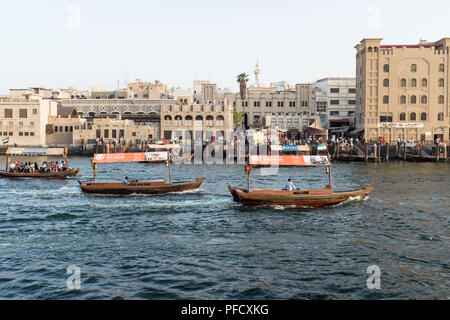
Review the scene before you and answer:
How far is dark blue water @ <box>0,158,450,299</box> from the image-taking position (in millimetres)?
17703

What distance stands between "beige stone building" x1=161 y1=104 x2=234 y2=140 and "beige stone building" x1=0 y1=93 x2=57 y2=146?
24520 millimetres

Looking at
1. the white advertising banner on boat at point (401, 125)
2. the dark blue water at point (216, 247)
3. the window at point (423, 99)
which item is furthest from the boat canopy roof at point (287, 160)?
the window at point (423, 99)

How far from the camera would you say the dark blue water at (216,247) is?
58.1ft

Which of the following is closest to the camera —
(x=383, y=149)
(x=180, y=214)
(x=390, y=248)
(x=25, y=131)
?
(x=390, y=248)

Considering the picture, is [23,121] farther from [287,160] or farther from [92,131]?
[287,160]

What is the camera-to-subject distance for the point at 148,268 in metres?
19.9

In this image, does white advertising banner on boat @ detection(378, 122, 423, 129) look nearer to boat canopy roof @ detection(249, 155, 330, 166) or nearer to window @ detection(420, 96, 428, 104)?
window @ detection(420, 96, 428, 104)

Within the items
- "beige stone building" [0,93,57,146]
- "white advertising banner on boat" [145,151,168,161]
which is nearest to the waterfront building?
"beige stone building" [0,93,57,146]

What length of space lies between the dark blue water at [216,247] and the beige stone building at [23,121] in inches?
2360

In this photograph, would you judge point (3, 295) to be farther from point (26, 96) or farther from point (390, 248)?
point (26, 96)

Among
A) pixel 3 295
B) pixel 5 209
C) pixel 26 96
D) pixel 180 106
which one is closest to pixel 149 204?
pixel 5 209

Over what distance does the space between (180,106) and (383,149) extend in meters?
42.9

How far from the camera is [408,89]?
8844cm

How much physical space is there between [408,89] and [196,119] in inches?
1657
